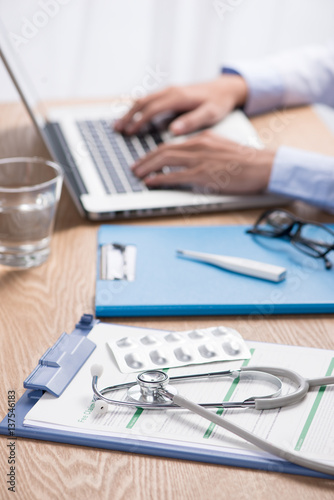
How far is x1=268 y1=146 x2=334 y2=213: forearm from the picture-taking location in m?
1.08

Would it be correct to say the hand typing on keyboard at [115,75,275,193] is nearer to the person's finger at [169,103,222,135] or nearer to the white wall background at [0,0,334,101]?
the person's finger at [169,103,222,135]

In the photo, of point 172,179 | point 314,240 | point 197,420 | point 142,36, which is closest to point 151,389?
point 197,420

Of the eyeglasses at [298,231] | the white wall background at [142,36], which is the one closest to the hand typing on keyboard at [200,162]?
the eyeglasses at [298,231]

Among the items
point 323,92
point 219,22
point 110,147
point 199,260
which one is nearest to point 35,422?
point 199,260

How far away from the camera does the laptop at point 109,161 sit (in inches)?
41.1

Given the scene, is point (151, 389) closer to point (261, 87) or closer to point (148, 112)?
point (148, 112)

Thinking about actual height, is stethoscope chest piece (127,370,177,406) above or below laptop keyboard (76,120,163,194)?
above

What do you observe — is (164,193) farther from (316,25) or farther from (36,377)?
(316,25)

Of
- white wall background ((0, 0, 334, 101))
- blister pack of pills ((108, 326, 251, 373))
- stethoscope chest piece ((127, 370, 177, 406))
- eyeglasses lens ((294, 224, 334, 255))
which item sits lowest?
white wall background ((0, 0, 334, 101))

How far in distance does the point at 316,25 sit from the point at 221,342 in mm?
2379

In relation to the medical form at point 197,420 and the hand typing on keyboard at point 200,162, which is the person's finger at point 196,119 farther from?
the medical form at point 197,420

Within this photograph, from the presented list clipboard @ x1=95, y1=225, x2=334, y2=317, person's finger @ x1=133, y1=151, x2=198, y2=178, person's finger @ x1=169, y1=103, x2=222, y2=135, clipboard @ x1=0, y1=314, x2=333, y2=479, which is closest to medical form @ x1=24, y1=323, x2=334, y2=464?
clipboard @ x1=0, y1=314, x2=333, y2=479

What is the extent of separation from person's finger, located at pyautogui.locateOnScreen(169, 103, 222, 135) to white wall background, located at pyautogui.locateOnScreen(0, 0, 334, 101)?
1202 mm

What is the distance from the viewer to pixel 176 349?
2.30 feet
